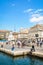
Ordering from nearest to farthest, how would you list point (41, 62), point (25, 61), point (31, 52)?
point (41, 62), point (25, 61), point (31, 52)

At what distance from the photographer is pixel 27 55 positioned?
24.7 m

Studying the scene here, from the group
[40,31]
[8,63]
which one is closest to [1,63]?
[8,63]

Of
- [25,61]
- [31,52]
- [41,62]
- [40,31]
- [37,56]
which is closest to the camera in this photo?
[41,62]

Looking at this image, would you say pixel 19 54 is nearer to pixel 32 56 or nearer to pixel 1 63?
pixel 32 56

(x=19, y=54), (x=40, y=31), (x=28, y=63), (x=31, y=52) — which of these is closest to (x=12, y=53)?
(x=19, y=54)

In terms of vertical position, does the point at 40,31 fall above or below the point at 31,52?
above

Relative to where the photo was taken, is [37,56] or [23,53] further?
[23,53]

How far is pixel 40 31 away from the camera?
57594mm

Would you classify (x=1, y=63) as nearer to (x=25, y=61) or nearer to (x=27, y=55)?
(x=25, y=61)

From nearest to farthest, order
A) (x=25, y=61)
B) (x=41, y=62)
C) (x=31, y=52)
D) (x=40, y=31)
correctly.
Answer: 1. (x=41, y=62)
2. (x=25, y=61)
3. (x=31, y=52)
4. (x=40, y=31)

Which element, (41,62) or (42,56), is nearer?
(41,62)

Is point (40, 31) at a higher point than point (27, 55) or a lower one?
higher

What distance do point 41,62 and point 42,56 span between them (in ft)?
6.39

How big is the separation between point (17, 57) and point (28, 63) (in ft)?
12.4
